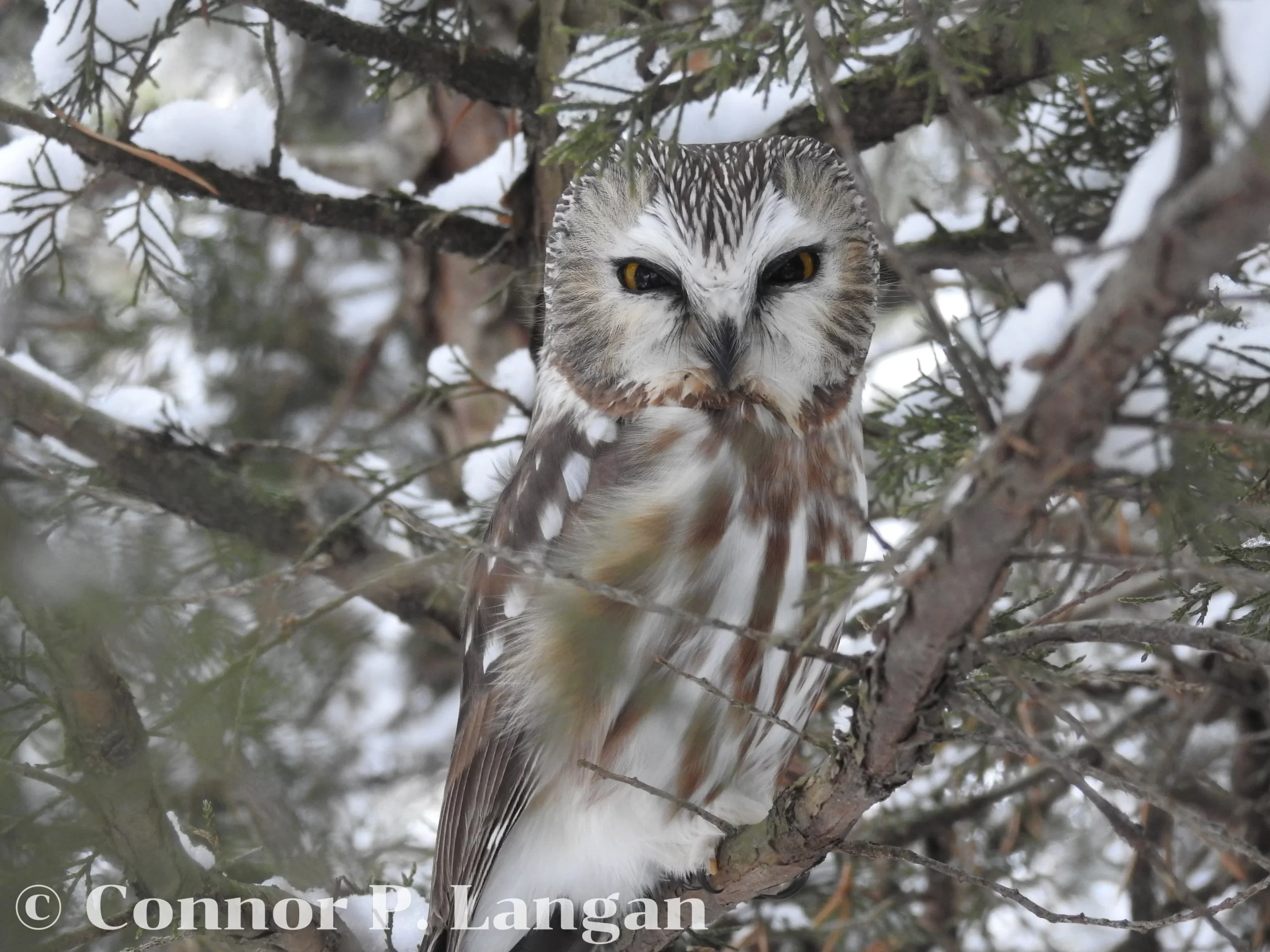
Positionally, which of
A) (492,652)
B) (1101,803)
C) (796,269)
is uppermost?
(796,269)

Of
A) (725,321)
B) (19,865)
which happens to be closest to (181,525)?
(19,865)

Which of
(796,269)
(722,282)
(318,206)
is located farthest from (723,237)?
(318,206)

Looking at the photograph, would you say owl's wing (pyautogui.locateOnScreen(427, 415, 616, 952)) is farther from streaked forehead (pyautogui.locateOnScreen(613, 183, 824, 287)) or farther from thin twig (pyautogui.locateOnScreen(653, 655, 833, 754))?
thin twig (pyautogui.locateOnScreen(653, 655, 833, 754))

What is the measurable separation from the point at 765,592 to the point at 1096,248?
1.31 m

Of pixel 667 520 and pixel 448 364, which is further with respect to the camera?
pixel 448 364

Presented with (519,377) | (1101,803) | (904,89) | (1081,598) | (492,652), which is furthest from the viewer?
(519,377)

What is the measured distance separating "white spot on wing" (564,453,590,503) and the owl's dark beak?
365 millimetres

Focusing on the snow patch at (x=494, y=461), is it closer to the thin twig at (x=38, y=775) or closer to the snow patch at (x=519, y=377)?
the snow patch at (x=519, y=377)

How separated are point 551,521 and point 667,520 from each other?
0.30 m

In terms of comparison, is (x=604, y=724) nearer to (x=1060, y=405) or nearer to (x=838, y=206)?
(x=838, y=206)

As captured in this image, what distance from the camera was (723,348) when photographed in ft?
7.27

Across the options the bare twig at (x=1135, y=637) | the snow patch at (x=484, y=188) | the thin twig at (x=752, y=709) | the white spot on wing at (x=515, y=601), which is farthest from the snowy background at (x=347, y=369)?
the white spot on wing at (x=515, y=601)

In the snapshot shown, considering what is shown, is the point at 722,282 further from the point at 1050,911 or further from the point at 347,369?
the point at 347,369

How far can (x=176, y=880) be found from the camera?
6.06 ft
